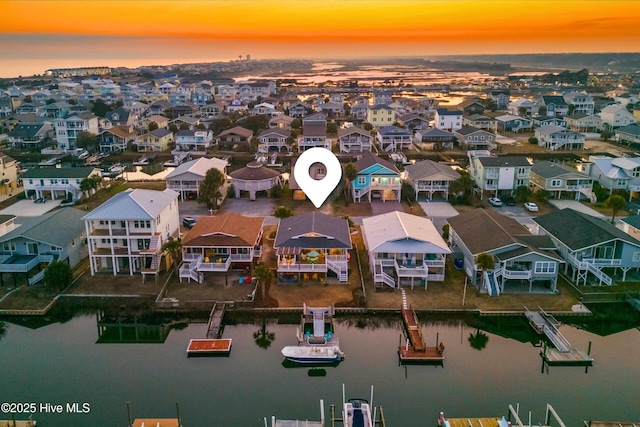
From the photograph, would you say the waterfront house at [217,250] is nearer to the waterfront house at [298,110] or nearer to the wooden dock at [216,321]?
the wooden dock at [216,321]

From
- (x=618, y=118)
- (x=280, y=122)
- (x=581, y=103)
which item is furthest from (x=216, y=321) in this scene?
(x=581, y=103)

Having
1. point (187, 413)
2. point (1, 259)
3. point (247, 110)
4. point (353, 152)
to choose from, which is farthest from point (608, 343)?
point (247, 110)

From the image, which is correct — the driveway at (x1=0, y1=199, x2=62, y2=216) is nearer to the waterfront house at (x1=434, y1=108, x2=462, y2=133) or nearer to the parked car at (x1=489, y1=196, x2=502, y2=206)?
the parked car at (x1=489, y1=196, x2=502, y2=206)

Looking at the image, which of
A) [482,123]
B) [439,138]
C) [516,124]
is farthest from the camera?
[516,124]

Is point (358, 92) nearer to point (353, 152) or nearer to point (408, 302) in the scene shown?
point (353, 152)

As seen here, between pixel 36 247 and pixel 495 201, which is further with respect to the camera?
pixel 495 201

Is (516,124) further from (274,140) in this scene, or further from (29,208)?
(29,208)

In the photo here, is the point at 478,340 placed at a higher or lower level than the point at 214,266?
lower
